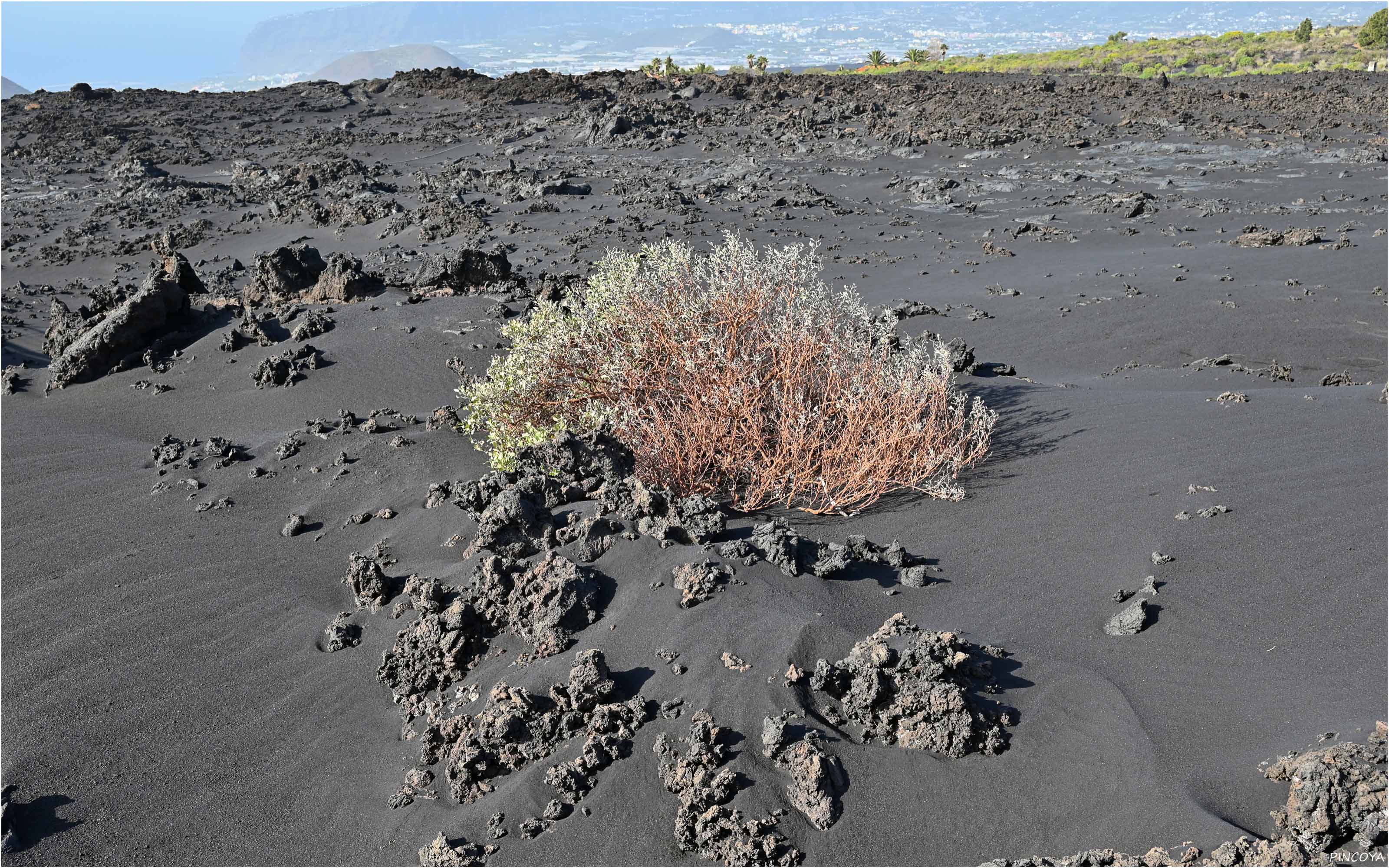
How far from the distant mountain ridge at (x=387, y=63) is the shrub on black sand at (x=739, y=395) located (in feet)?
104

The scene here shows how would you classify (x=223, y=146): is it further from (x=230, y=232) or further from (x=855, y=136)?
(x=855, y=136)

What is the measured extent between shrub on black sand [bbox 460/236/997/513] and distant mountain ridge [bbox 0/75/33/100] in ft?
99.3

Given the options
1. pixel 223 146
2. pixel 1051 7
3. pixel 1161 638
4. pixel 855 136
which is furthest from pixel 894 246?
pixel 1051 7

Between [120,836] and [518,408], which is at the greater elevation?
[518,408]

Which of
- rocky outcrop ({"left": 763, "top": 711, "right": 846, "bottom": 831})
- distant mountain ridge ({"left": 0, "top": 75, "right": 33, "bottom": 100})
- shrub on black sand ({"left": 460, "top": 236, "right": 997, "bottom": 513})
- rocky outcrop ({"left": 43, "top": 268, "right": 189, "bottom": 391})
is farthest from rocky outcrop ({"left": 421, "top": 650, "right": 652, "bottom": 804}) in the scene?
distant mountain ridge ({"left": 0, "top": 75, "right": 33, "bottom": 100})

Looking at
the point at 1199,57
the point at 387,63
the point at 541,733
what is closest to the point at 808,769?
the point at 541,733

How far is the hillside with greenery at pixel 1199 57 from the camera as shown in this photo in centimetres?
3269

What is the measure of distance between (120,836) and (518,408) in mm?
2829

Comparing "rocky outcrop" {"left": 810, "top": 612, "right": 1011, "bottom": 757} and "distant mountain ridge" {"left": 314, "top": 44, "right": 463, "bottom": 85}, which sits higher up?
"distant mountain ridge" {"left": 314, "top": 44, "right": 463, "bottom": 85}

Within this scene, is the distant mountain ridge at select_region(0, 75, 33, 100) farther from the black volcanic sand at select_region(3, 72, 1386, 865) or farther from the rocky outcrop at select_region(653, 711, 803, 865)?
the rocky outcrop at select_region(653, 711, 803, 865)

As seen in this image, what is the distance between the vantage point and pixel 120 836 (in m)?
3.08

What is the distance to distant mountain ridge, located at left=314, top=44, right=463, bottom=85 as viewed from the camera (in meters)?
38.8

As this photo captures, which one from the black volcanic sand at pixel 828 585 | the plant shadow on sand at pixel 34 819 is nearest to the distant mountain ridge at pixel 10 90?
the black volcanic sand at pixel 828 585

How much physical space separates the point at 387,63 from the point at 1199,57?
178 ft
